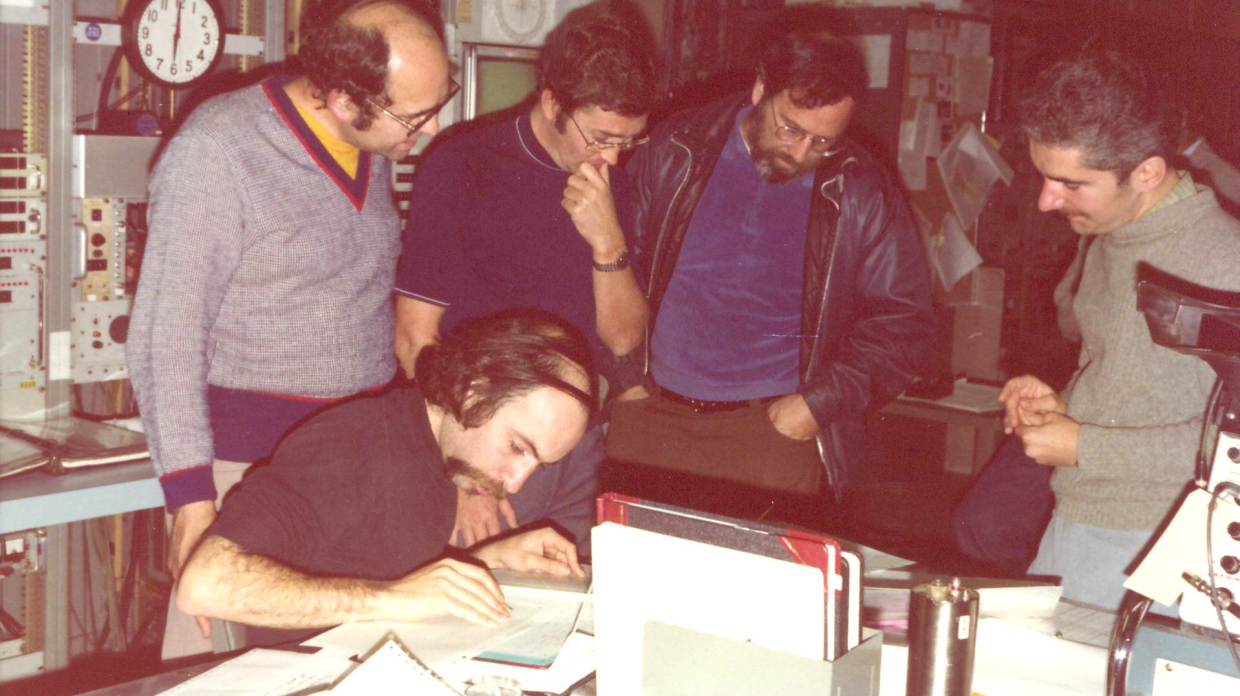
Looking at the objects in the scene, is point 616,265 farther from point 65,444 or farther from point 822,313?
point 65,444

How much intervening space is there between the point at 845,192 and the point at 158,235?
1.40m

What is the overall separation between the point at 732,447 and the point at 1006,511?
666mm

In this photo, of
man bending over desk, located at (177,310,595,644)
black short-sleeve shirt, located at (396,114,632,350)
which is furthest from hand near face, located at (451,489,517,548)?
black short-sleeve shirt, located at (396,114,632,350)

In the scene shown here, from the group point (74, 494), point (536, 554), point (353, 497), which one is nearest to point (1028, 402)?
point (536, 554)

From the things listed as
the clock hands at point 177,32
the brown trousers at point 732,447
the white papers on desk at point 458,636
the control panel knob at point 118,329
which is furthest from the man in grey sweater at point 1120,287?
the control panel knob at point 118,329

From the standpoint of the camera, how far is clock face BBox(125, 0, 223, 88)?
2.97 meters

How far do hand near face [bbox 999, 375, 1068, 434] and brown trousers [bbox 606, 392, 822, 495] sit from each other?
A: 57cm

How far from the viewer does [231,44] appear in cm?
323

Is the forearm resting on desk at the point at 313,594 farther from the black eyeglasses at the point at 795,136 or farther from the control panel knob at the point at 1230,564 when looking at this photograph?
the black eyeglasses at the point at 795,136

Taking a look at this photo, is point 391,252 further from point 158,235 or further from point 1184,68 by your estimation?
point 1184,68

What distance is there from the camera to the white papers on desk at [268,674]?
4.44 feet

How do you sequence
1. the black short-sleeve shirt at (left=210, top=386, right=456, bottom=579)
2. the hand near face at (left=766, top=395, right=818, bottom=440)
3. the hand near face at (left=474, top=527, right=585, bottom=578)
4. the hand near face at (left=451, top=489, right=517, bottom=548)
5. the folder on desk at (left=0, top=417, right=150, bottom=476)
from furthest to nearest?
1. the folder on desk at (left=0, top=417, right=150, bottom=476)
2. the hand near face at (left=766, top=395, right=818, bottom=440)
3. the hand near face at (left=451, top=489, right=517, bottom=548)
4. the hand near face at (left=474, top=527, right=585, bottom=578)
5. the black short-sleeve shirt at (left=210, top=386, right=456, bottom=579)

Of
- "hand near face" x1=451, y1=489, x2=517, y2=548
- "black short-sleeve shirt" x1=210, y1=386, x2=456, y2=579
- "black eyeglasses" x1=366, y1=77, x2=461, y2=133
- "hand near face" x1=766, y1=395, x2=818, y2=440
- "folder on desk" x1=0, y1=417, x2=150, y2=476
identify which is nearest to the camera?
"black short-sleeve shirt" x1=210, y1=386, x2=456, y2=579

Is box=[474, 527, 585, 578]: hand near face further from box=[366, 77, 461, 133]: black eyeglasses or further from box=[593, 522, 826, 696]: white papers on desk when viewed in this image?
box=[366, 77, 461, 133]: black eyeglasses
